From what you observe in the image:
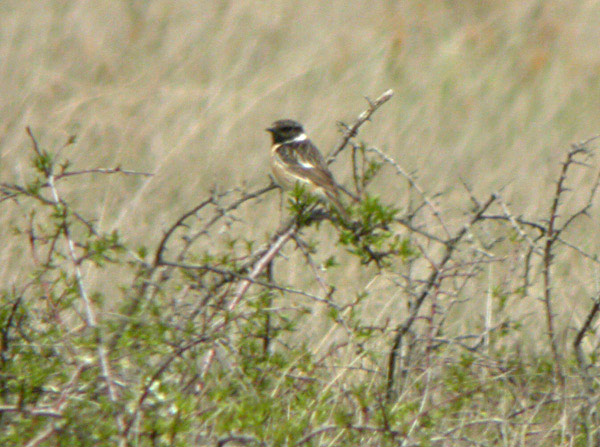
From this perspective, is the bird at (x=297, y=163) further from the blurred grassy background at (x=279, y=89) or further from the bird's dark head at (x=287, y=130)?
the blurred grassy background at (x=279, y=89)

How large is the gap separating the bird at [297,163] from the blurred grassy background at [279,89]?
0.54 meters

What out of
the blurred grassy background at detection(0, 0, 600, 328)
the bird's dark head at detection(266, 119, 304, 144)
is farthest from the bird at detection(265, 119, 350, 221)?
the blurred grassy background at detection(0, 0, 600, 328)

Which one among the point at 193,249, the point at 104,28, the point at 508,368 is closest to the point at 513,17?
the point at 104,28

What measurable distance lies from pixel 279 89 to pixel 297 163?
2.27 metres

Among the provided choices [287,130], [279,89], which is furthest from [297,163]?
[279,89]

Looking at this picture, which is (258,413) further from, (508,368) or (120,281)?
(120,281)

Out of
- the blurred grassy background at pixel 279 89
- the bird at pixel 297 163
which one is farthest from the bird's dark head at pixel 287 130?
the blurred grassy background at pixel 279 89

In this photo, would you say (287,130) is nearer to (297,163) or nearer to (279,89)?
(297,163)

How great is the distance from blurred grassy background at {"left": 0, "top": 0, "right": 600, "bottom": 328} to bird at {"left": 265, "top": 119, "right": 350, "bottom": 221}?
541 millimetres

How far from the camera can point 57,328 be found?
3.76 meters

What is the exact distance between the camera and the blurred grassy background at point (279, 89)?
297 inches

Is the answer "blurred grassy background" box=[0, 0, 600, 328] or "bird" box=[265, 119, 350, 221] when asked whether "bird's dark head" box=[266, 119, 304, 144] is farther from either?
"blurred grassy background" box=[0, 0, 600, 328]

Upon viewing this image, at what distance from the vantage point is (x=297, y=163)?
621 centimetres

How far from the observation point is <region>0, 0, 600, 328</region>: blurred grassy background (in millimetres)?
7543
